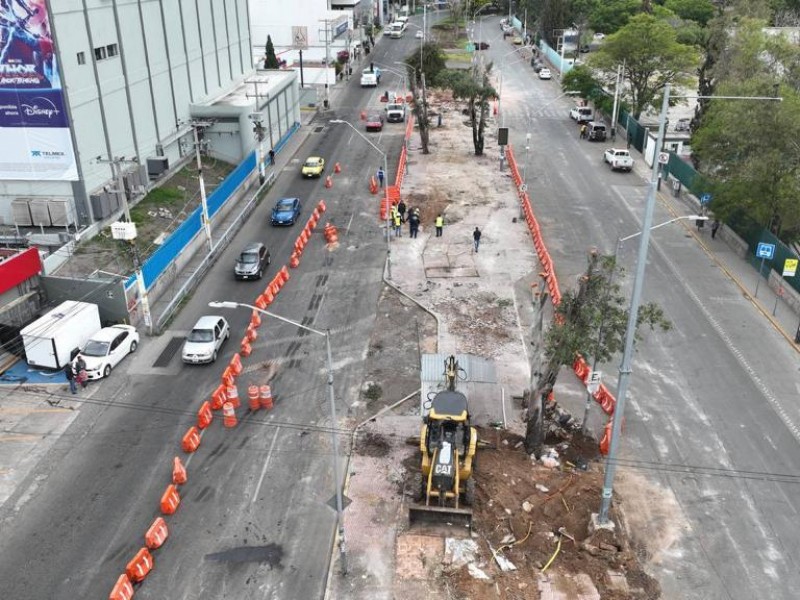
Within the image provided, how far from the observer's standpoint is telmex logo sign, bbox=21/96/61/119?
3791 cm

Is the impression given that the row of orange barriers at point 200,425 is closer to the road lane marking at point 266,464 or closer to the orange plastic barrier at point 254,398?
the orange plastic barrier at point 254,398

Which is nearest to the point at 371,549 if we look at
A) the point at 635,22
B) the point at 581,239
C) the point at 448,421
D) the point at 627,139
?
the point at 448,421

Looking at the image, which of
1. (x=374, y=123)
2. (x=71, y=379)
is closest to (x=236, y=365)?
(x=71, y=379)

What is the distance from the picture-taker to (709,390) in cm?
2822

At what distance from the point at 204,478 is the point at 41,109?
25040 millimetres

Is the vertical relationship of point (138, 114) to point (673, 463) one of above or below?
above

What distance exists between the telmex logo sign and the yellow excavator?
27643 mm

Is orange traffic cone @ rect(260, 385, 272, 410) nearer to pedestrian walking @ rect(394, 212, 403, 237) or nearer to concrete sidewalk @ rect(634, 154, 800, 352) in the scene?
pedestrian walking @ rect(394, 212, 403, 237)

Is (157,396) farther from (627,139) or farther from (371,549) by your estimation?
(627,139)

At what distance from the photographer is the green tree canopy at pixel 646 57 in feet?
200

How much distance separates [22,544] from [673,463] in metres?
20.5

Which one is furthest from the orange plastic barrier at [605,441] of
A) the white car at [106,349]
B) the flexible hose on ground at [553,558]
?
the white car at [106,349]

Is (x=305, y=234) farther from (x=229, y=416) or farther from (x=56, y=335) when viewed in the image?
(x=229, y=416)

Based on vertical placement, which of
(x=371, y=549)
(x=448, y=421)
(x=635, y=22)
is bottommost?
(x=371, y=549)
